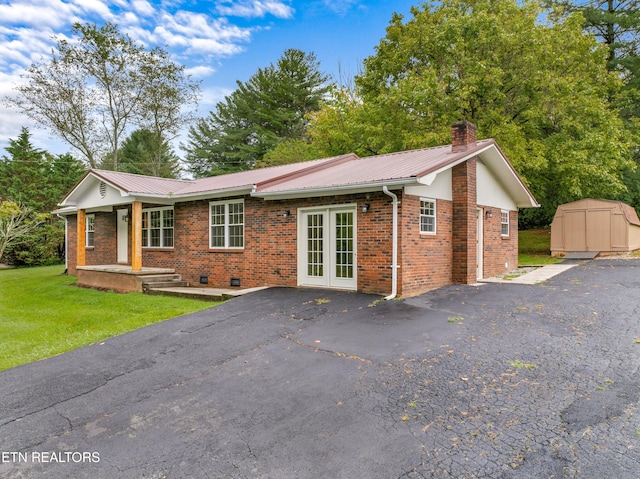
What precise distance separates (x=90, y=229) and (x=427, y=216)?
15129 millimetres

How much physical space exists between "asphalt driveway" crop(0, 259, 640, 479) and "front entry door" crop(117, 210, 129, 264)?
10008 millimetres

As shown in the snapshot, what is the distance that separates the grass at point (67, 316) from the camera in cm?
758

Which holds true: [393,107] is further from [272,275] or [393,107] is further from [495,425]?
[495,425]

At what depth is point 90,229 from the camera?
18.2 metres

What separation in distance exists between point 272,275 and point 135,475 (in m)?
8.16

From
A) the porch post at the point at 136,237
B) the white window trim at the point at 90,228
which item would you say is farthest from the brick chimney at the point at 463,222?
the white window trim at the point at 90,228

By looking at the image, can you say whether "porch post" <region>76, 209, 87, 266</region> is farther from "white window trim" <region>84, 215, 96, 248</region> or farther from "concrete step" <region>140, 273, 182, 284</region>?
"concrete step" <region>140, 273, 182, 284</region>

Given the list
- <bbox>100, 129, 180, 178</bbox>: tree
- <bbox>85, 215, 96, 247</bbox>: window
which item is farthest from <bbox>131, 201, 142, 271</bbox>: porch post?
<bbox>100, 129, 180, 178</bbox>: tree

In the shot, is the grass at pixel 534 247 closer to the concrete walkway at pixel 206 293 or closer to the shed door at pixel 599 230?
the shed door at pixel 599 230

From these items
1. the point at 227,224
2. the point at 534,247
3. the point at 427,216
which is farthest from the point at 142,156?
the point at 427,216

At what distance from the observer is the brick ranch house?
948 cm

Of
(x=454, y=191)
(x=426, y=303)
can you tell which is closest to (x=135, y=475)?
(x=426, y=303)

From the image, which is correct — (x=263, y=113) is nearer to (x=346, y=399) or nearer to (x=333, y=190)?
(x=333, y=190)

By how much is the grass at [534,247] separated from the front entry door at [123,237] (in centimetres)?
1666
